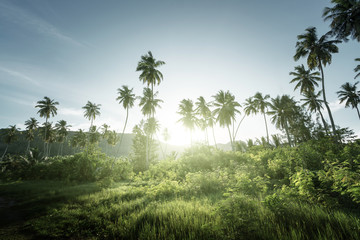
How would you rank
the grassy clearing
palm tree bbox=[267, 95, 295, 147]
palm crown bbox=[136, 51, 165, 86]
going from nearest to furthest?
the grassy clearing
palm crown bbox=[136, 51, 165, 86]
palm tree bbox=[267, 95, 295, 147]

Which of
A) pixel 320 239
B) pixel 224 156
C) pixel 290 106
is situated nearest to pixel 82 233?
pixel 320 239

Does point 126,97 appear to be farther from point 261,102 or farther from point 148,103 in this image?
point 261,102

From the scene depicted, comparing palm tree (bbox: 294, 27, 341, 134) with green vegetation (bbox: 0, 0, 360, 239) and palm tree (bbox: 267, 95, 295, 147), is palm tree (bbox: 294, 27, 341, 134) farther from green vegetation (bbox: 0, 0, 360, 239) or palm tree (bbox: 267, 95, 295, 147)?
palm tree (bbox: 267, 95, 295, 147)

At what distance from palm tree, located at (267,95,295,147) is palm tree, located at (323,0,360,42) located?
22782mm

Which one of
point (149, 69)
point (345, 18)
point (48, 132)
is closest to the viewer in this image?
point (345, 18)

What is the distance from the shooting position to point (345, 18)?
18.6m

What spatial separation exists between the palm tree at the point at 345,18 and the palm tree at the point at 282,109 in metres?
22.8

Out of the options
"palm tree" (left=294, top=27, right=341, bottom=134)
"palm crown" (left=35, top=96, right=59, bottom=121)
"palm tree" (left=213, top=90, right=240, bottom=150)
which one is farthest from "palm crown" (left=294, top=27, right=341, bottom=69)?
"palm crown" (left=35, top=96, right=59, bottom=121)

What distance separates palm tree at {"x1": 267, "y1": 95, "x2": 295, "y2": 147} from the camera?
3984 cm

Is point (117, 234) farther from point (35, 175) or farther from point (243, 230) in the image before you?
point (35, 175)

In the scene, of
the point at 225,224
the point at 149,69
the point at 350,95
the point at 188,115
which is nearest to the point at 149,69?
the point at 149,69

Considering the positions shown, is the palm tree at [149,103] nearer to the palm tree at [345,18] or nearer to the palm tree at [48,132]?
the palm tree at [345,18]

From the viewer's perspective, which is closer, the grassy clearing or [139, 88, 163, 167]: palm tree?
the grassy clearing

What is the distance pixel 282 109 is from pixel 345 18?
2521cm
